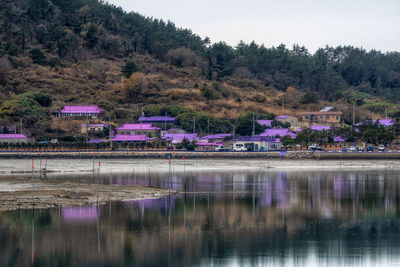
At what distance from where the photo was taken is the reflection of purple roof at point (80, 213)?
38.4 metres

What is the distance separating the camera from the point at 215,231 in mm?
35531

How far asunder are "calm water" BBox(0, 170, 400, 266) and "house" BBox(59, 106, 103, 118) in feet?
292

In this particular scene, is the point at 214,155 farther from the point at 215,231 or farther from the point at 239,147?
the point at 215,231

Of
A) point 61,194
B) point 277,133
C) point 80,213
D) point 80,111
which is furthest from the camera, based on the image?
point 80,111

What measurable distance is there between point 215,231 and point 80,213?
10.2 meters

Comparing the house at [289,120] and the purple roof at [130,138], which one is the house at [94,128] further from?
the house at [289,120]

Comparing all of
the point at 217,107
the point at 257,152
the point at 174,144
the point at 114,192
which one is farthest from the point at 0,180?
the point at 217,107

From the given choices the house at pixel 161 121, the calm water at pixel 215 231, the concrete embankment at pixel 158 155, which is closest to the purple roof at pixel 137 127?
the house at pixel 161 121

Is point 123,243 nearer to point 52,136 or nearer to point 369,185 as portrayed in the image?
point 369,185

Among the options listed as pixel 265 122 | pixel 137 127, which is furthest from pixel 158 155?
pixel 265 122

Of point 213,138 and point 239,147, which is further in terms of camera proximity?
point 213,138

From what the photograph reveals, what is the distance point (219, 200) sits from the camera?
49188 mm

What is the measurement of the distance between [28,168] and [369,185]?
144 feet

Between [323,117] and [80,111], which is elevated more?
[80,111]
